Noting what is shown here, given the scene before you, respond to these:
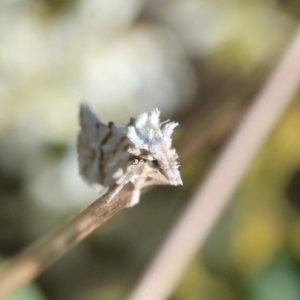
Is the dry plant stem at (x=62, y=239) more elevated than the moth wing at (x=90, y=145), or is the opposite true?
the moth wing at (x=90, y=145)

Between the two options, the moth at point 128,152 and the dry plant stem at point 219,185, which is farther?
the dry plant stem at point 219,185

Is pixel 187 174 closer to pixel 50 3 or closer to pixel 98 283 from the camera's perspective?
pixel 98 283

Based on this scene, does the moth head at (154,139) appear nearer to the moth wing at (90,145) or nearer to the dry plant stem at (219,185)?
the moth wing at (90,145)

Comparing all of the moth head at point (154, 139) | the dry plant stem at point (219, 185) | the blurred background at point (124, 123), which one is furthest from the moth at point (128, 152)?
the blurred background at point (124, 123)

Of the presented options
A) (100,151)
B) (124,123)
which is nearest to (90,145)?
(100,151)

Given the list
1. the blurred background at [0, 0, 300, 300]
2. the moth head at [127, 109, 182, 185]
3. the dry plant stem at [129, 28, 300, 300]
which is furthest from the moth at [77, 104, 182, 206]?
the blurred background at [0, 0, 300, 300]

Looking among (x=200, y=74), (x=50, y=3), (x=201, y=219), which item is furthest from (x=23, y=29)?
(x=201, y=219)

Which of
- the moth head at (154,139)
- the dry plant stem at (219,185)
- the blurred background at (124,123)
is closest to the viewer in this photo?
the moth head at (154,139)

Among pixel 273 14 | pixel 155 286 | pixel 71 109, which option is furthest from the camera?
pixel 273 14
